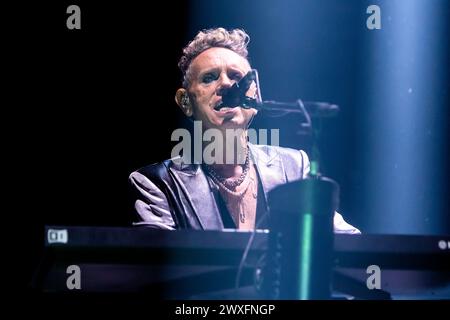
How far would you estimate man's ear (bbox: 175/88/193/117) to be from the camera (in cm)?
251

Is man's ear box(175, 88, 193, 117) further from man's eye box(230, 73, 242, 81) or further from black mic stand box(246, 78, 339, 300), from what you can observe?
black mic stand box(246, 78, 339, 300)

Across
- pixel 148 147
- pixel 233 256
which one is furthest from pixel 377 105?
pixel 233 256

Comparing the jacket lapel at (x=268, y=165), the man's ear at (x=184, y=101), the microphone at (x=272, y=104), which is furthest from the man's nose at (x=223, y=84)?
the microphone at (x=272, y=104)

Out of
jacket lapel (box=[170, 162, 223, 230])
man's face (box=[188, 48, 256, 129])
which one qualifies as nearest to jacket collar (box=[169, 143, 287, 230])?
jacket lapel (box=[170, 162, 223, 230])

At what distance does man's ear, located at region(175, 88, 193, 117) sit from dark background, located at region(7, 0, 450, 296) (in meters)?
0.03

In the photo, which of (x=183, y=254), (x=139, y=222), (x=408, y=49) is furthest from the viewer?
(x=408, y=49)

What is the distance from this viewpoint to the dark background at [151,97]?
2.47 metres

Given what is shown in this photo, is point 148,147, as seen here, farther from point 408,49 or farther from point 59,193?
point 408,49

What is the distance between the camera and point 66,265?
179cm

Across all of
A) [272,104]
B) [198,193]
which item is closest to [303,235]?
[272,104]

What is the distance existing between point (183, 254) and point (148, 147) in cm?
80

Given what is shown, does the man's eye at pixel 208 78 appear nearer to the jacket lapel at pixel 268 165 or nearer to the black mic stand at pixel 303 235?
the jacket lapel at pixel 268 165

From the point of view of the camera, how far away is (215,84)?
8.23 feet

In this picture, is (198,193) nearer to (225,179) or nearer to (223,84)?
(225,179)
